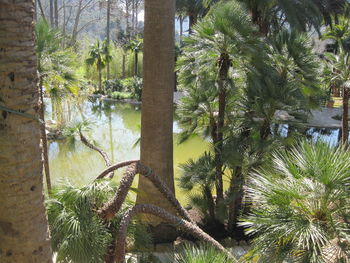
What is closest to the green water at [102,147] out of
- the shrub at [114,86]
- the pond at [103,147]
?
the pond at [103,147]

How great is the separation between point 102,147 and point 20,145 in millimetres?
10364

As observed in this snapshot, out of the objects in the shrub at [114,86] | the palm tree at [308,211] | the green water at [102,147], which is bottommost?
the green water at [102,147]

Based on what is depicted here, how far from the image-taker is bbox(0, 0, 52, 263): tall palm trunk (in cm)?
188

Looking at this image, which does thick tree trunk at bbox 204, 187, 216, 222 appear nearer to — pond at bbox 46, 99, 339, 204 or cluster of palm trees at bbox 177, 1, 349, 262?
cluster of palm trees at bbox 177, 1, 349, 262

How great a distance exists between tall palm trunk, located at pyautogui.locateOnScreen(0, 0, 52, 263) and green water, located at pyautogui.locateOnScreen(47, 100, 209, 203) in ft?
15.0

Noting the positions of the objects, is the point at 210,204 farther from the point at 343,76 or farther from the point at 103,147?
the point at 103,147

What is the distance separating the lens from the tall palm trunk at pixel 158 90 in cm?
535

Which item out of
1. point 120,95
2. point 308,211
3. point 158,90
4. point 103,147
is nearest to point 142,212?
point 308,211

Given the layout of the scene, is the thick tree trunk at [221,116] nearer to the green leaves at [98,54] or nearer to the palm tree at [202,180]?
the palm tree at [202,180]

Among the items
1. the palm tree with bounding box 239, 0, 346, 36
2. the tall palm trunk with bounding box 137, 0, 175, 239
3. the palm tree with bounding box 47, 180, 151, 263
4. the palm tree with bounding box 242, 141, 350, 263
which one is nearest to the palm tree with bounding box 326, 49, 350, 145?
the palm tree with bounding box 239, 0, 346, 36

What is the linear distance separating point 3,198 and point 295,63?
5.16 m

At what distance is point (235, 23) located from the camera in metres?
5.35

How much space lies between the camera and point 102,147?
1222 cm

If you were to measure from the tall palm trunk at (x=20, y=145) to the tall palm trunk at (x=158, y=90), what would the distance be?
11.5ft
